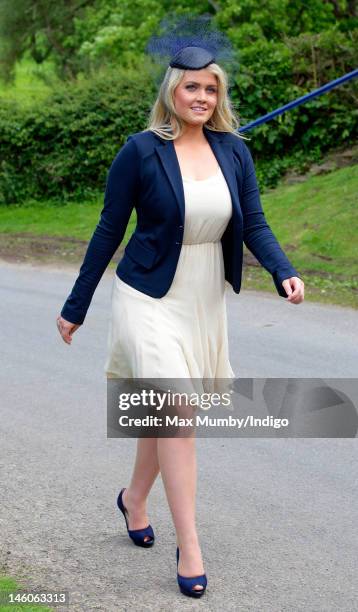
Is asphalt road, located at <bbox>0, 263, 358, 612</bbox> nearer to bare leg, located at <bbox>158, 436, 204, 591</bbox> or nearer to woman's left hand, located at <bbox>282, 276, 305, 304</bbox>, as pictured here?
bare leg, located at <bbox>158, 436, 204, 591</bbox>

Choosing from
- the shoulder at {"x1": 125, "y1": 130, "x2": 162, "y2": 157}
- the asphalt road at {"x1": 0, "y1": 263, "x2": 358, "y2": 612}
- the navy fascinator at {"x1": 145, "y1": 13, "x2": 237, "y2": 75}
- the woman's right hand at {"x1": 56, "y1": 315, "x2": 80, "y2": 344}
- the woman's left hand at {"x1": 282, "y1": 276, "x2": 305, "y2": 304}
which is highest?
the navy fascinator at {"x1": 145, "y1": 13, "x2": 237, "y2": 75}

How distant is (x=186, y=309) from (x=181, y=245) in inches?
9.4

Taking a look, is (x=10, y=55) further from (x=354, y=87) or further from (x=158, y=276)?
(x=158, y=276)

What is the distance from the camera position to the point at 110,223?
418cm

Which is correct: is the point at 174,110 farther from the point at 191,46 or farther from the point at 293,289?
the point at 293,289

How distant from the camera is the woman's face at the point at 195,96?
4074 mm

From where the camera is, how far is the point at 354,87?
15.6 meters

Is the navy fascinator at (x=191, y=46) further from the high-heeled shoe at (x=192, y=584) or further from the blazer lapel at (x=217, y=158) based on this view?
the high-heeled shoe at (x=192, y=584)

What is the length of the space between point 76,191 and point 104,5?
475 inches

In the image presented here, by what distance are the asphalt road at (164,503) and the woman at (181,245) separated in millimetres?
292

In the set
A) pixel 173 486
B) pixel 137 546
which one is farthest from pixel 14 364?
pixel 173 486

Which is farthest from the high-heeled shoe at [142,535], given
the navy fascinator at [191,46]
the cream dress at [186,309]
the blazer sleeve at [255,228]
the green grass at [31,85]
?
the green grass at [31,85]

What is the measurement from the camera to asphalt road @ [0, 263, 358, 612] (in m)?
4.16

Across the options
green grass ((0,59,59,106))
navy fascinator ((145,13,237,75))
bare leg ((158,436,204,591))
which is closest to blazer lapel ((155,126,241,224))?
navy fascinator ((145,13,237,75))
